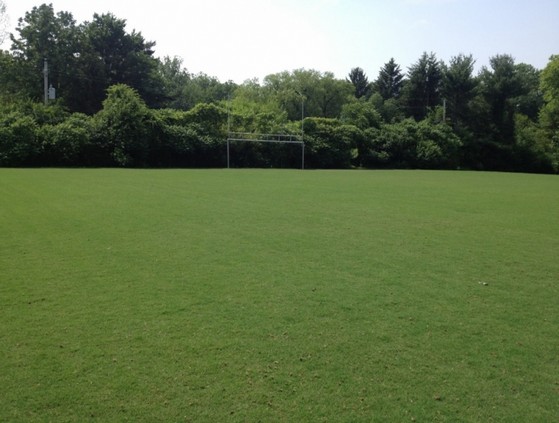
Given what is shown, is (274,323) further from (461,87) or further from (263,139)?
(461,87)

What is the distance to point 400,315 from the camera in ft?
15.9

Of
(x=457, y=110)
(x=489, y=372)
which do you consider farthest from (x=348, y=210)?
(x=457, y=110)

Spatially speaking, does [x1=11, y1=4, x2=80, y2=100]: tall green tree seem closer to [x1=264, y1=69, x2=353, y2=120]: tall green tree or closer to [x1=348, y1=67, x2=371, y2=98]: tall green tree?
[x1=264, y1=69, x2=353, y2=120]: tall green tree

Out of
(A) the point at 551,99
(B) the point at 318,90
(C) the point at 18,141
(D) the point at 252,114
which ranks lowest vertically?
(C) the point at 18,141

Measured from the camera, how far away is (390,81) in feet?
223

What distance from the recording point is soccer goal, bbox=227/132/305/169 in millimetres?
37450

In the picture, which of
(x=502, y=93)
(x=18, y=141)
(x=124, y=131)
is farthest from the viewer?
(x=502, y=93)

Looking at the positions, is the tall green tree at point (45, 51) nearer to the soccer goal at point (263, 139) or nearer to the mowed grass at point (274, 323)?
the soccer goal at point (263, 139)

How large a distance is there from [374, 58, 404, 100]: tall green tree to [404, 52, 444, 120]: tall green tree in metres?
8.06

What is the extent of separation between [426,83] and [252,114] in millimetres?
27815

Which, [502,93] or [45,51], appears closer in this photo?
[45,51]

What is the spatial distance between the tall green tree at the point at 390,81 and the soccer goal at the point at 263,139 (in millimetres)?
32307

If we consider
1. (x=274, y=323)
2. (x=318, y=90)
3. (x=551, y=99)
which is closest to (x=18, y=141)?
(x=274, y=323)

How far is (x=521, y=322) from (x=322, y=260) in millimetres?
2988
